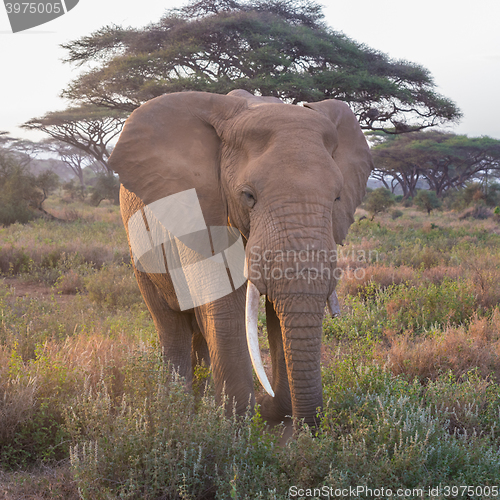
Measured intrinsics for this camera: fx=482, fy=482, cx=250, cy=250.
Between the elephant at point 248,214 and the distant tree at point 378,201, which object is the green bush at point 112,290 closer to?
the elephant at point 248,214

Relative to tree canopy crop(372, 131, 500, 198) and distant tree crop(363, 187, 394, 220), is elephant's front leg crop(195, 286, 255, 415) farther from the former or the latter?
tree canopy crop(372, 131, 500, 198)

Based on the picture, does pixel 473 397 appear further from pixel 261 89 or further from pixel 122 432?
pixel 261 89

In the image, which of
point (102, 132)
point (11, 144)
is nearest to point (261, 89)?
point (102, 132)

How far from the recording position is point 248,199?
8.09ft

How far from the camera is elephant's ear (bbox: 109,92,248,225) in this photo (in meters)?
2.71

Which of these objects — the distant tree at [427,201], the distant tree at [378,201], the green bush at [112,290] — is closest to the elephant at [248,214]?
the green bush at [112,290]

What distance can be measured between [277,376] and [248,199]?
4.66 feet

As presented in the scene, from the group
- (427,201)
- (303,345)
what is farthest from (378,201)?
(303,345)

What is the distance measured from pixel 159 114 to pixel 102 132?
23.2 meters

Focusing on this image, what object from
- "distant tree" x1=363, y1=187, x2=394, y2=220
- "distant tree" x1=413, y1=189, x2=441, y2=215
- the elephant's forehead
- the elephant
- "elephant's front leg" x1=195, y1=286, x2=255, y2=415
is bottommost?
"distant tree" x1=413, y1=189, x2=441, y2=215

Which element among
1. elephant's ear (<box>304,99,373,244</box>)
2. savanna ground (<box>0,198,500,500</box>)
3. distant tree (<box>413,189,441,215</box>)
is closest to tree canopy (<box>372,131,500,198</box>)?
distant tree (<box>413,189,441,215</box>)

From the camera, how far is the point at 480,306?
5.16 m

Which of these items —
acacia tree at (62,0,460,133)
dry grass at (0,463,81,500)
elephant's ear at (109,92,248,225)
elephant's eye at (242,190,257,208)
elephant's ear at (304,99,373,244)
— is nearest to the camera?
dry grass at (0,463,81,500)

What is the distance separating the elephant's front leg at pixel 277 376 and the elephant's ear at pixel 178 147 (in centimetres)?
86
